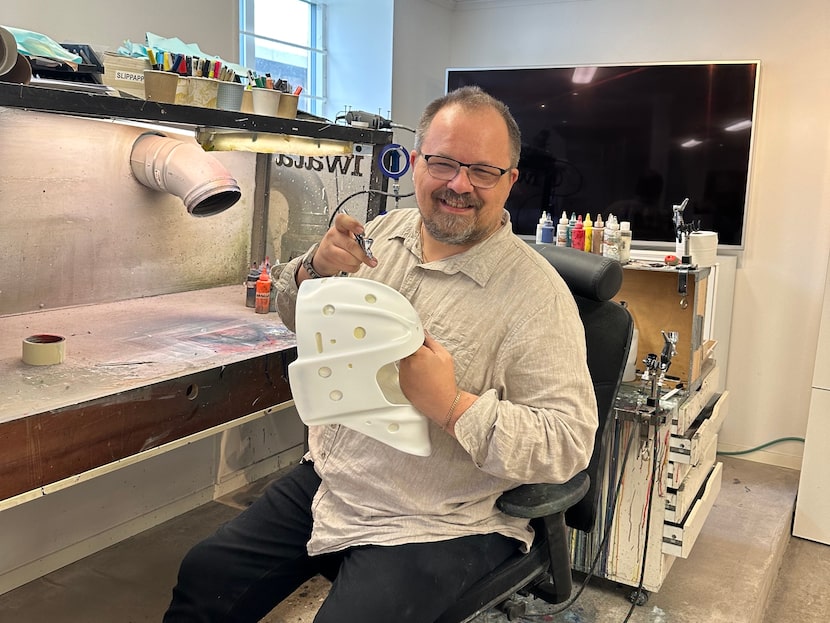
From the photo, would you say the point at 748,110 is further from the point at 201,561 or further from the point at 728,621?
the point at 201,561

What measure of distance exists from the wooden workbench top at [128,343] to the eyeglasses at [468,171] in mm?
Answer: 713

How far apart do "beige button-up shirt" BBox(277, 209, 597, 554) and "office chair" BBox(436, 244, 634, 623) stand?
5cm

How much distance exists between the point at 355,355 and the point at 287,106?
43.3 inches

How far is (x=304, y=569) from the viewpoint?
5.06 feet

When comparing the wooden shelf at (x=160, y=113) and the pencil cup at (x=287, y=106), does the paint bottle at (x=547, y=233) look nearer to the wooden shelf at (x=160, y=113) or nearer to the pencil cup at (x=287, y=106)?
the wooden shelf at (x=160, y=113)

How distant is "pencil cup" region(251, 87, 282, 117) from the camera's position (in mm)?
2049

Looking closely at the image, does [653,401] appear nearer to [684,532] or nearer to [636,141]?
[684,532]

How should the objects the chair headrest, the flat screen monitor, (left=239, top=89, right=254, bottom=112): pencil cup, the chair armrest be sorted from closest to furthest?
the chair armrest, the chair headrest, (left=239, top=89, right=254, bottom=112): pencil cup, the flat screen monitor

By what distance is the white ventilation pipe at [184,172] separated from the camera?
7.11 feet

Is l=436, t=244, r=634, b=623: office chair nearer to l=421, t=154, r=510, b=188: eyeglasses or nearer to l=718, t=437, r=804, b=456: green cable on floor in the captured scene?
l=421, t=154, r=510, b=188: eyeglasses

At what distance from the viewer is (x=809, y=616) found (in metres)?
2.42

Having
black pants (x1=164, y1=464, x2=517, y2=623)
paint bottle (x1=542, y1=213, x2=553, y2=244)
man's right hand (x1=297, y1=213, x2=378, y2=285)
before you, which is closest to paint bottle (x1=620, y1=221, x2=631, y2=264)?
paint bottle (x1=542, y1=213, x2=553, y2=244)

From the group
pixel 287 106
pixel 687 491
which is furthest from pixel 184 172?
pixel 687 491

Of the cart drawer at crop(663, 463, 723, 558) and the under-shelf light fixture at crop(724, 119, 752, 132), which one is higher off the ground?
the under-shelf light fixture at crop(724, 119, 752, 132)
